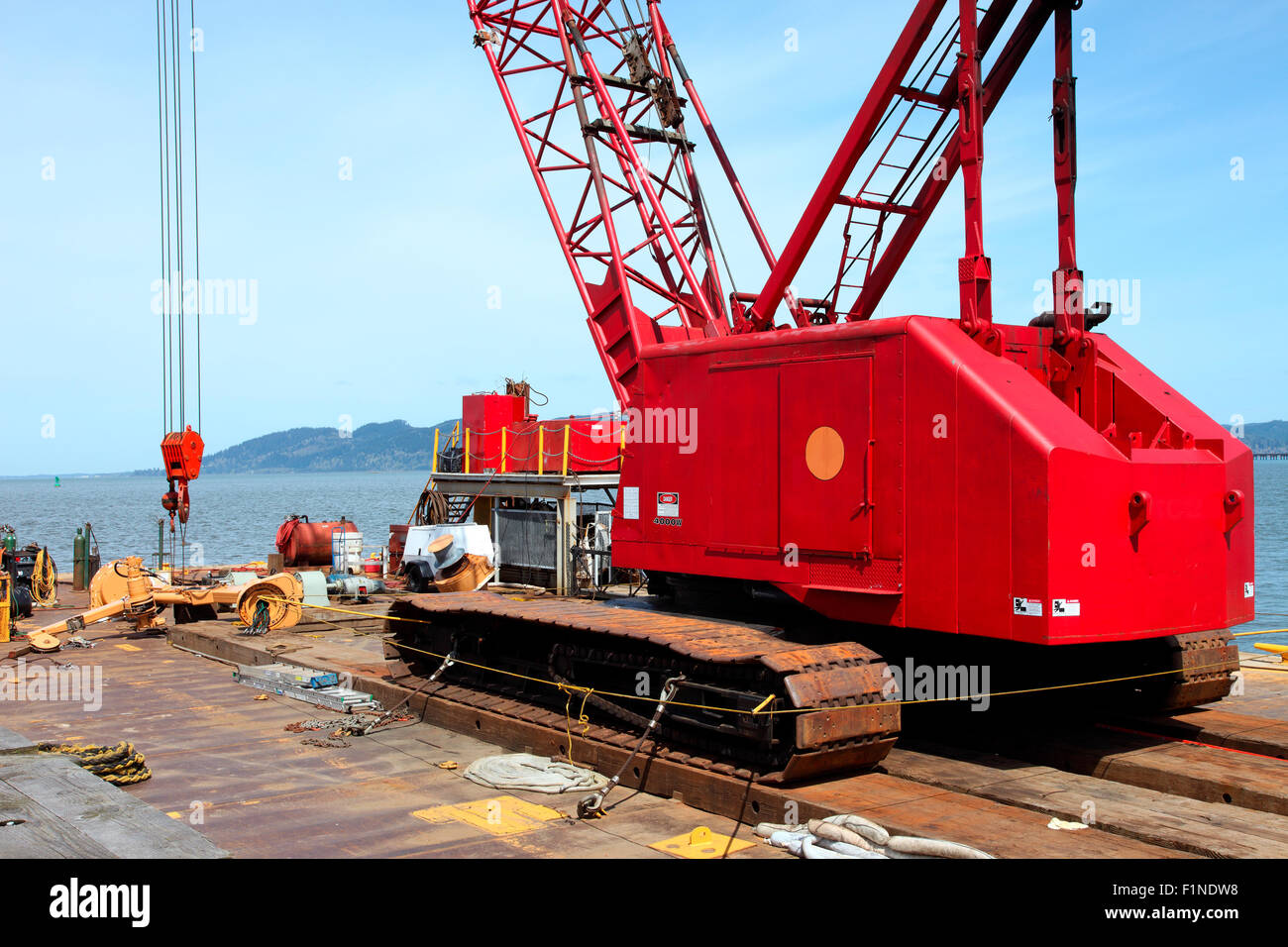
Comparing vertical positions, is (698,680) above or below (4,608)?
above

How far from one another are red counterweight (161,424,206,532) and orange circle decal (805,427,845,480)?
37.7 feet

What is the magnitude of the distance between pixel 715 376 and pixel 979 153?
2.79 meters

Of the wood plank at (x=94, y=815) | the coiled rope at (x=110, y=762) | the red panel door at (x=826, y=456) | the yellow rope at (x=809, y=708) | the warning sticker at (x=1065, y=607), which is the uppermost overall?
the red panel door at (x=826, y=456)

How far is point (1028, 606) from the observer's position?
742 centimetres

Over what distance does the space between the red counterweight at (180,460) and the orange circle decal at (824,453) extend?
37.7 feet

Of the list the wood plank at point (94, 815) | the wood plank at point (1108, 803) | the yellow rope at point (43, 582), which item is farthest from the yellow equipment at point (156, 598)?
the wood plank at point (1108, 803)

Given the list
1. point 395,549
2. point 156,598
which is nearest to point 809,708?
point 156,598

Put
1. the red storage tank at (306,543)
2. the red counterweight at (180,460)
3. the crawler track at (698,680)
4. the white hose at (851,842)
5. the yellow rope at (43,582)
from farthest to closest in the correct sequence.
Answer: the red storage tank at (306,543), the yellow rope at (43,582), the red counterweight at (180,460), the crawler track at (698,680), the white hose at (851,842)

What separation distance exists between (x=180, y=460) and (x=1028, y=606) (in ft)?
45.2

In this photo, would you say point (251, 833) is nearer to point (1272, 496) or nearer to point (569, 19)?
point (569, 19)

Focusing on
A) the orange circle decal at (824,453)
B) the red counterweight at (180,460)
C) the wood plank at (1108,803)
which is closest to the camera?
the wood plank at (1108,803)

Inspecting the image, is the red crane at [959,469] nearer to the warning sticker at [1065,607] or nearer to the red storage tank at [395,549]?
the warning sticker at [1065,607]

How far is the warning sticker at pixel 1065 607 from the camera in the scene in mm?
7336

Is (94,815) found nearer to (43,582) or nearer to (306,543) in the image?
(43,582)
